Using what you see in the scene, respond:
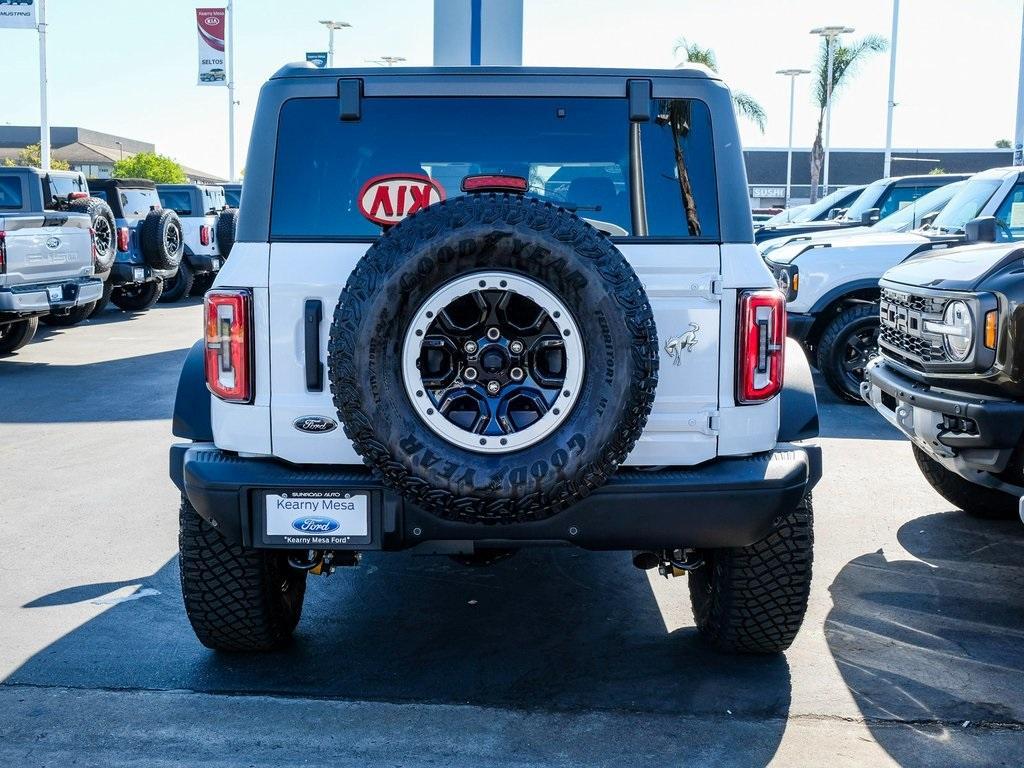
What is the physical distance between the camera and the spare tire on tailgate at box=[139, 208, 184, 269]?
53.2ft

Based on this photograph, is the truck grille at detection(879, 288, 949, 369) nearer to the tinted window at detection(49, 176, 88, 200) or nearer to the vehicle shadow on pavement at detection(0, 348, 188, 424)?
the vehicle shadow on pavement at detection(0, 348, 188, 424)

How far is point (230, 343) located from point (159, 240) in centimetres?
1342

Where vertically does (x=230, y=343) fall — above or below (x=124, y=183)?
below

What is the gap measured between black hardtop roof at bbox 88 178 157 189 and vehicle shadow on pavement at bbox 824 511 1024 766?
14053 mm

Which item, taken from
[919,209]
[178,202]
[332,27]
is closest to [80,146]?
[332,27]

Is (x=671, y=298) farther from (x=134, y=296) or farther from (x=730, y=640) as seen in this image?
(x=134, y=296)

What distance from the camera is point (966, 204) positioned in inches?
349

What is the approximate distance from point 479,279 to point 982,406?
7.26 feet

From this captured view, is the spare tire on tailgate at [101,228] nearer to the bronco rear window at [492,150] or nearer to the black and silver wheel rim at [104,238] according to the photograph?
the black and silver wheel rim at [104,238]

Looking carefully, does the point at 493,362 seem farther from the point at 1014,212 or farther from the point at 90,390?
the point at 90,390

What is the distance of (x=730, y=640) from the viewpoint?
396cm

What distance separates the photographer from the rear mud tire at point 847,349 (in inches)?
364

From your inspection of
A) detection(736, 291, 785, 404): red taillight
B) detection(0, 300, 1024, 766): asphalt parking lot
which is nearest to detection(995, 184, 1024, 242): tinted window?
detection(0, 300, 1024, 766): asphalt parking lot

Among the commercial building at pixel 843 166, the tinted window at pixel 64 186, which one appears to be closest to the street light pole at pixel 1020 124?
the tinted window at pixel 64 186
